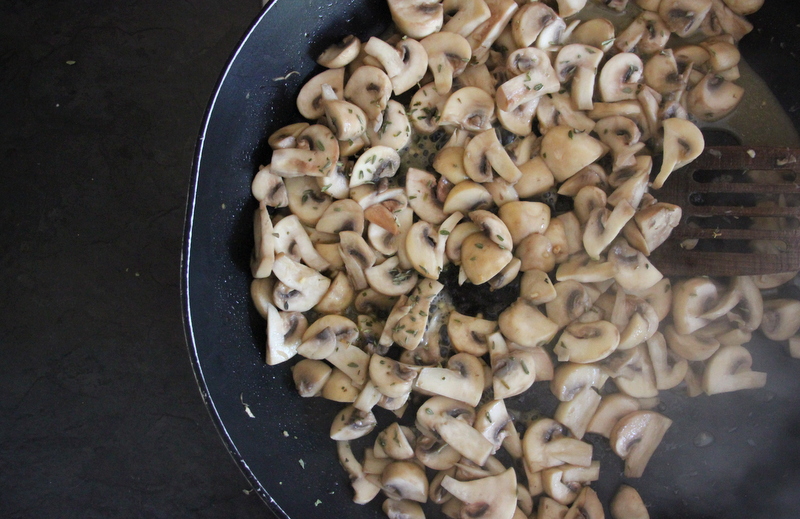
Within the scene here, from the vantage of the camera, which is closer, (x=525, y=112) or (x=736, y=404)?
(x=525, y=112)

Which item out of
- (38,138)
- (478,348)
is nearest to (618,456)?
(478,348)

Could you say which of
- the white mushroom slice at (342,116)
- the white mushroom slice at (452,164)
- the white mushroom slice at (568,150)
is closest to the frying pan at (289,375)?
the white mushroom slice at (342,116)

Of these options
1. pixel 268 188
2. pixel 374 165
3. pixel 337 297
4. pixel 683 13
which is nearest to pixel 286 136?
pixel 268 188

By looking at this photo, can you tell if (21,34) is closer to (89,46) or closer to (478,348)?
(89,46)

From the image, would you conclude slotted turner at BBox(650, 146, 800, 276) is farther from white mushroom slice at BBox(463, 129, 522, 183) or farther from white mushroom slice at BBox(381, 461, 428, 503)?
white mushroom slice at BBox(381, 461, 428, 503)

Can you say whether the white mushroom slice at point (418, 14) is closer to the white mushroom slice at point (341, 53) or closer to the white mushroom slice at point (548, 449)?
the white mushroom slice at point (341, 53)
